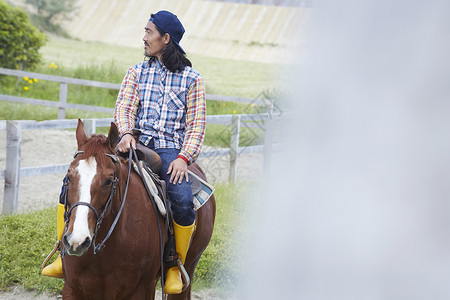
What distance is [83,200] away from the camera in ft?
8.71

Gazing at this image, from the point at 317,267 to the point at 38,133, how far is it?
28.8ft

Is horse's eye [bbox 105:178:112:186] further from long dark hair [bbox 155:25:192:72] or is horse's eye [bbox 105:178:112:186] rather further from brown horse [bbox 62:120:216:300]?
long dark hair [bbox 155:25:192:72]

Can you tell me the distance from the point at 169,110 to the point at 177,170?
367 millimetres

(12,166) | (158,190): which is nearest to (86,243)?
(158,190)

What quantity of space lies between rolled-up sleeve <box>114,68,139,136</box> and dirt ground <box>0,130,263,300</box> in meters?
2.09

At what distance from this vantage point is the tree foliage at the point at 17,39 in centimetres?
1387

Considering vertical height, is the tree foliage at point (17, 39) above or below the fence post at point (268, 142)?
above

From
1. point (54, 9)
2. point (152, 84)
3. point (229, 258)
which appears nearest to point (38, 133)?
point (229, 258)

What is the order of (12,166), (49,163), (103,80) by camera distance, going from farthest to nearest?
1. (103,80)
2. (49,163)
3. (12,166)

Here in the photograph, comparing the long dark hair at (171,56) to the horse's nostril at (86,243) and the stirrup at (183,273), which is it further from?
the horse's nostril at (86,243)

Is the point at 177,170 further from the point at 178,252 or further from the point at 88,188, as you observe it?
the point at 88,188

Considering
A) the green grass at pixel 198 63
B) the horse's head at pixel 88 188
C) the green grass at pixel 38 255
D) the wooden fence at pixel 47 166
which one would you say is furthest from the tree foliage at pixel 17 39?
the horse's head at pixel 88 188

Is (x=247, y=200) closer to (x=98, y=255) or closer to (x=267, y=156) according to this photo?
(x=267, y=156)

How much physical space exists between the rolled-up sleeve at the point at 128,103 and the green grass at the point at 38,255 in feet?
6.07
